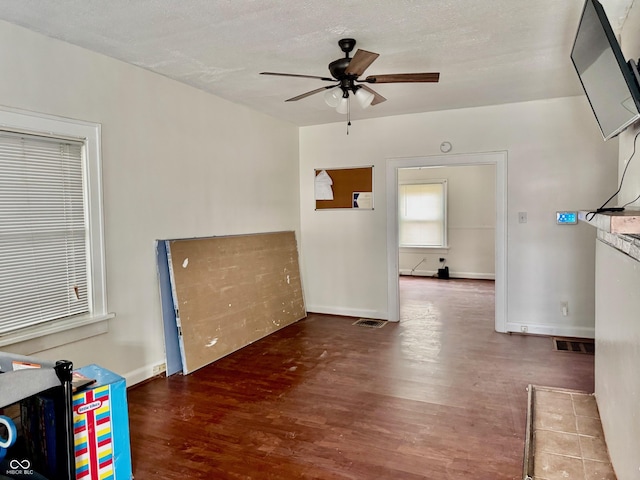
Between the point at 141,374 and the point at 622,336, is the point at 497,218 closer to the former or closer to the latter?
the point at 622,336

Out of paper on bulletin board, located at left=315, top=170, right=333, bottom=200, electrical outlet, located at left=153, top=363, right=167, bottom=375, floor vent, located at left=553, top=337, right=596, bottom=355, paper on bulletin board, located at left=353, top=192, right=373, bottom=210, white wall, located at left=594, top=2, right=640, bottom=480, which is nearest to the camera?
white wall, located at left=594, top=2, right=640, bottom=480

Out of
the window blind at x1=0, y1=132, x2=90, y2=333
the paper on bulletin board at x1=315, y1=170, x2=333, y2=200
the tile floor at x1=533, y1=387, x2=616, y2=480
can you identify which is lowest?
the tile floor at x1=533, y1=387, x2=616, y2=480

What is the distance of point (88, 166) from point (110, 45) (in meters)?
0.84

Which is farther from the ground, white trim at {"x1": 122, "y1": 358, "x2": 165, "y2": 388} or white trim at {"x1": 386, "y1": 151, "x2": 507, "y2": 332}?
white trim at {"x1": 386, "y1": 151, "x2": 507, "y2": 332}

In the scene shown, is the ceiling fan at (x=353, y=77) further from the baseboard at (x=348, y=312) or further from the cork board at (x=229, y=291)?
the baseboard at (x=348, y=312)

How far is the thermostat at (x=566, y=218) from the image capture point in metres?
4.29

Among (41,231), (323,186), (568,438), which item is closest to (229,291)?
(41,231)

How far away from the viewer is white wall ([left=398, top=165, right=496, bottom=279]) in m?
8.13

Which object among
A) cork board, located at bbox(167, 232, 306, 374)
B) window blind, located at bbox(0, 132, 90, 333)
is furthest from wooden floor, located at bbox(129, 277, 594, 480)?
window blind, located at bbox(0, 132, 90, 333)

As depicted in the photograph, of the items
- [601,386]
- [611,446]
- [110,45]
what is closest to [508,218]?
[601,386]

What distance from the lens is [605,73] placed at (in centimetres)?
201

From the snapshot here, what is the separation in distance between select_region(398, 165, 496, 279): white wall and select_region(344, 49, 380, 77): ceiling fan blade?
5.83 m

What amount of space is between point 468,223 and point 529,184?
3927 mm

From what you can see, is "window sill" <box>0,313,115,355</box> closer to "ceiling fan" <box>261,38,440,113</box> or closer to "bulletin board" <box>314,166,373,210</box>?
"ceiling fan" <box>261,38,440,113</box>
